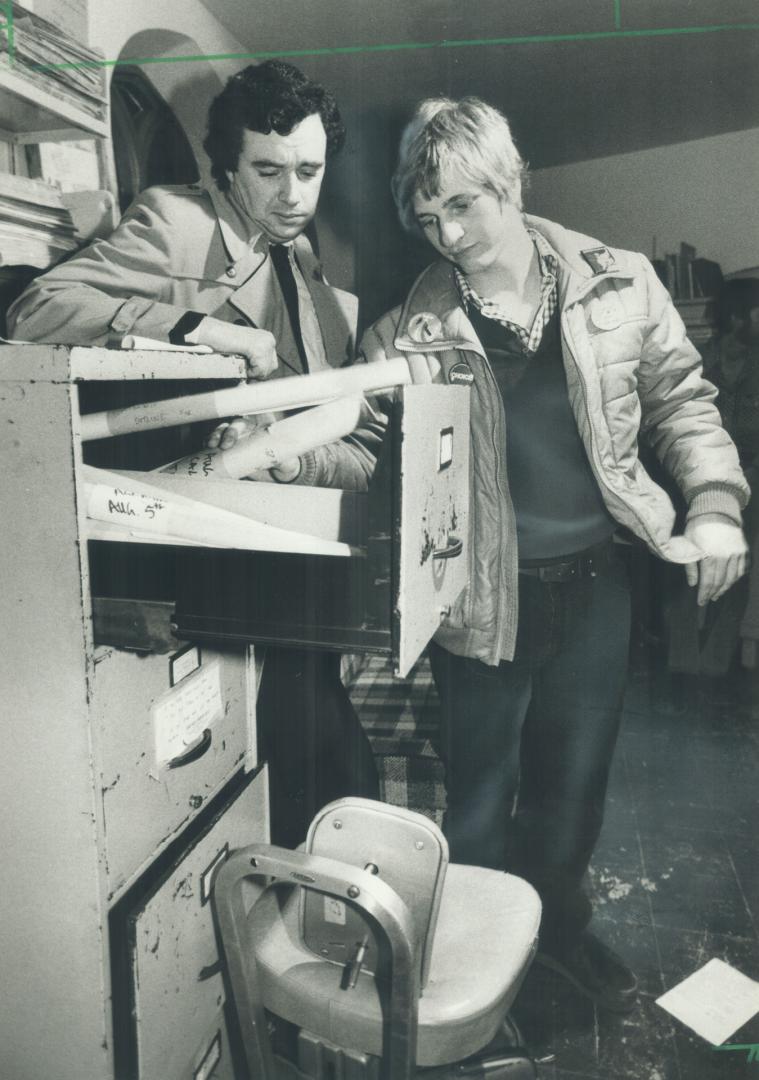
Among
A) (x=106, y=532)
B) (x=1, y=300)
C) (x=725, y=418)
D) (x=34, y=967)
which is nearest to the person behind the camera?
(x=106, y=532)

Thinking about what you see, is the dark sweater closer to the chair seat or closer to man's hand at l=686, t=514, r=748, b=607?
man's hand at l=686, t=514, r=748, b=607

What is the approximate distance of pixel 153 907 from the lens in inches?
35.6

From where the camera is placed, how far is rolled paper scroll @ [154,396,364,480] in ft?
3.16

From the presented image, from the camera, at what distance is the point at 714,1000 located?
1.60 metres

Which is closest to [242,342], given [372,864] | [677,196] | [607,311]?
[607,311]

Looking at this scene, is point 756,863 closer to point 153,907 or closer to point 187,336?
point 153,907

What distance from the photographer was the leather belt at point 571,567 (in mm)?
1500

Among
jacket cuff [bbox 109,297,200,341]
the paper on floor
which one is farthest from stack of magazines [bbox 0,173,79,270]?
the paper on floor

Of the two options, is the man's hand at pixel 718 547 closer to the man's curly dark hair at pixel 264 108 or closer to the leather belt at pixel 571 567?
the leather belt at pixel 571 567

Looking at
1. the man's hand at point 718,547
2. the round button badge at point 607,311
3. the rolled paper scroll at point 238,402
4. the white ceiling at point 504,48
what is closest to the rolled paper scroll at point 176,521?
the rolled paper scroll at point 238,402

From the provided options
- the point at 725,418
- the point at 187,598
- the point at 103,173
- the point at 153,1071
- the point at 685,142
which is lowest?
the point at 153,1071

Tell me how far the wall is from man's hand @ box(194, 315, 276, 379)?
3.26 ft

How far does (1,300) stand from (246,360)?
0.38 meters

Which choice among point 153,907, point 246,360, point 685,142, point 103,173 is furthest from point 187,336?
point 685,142
